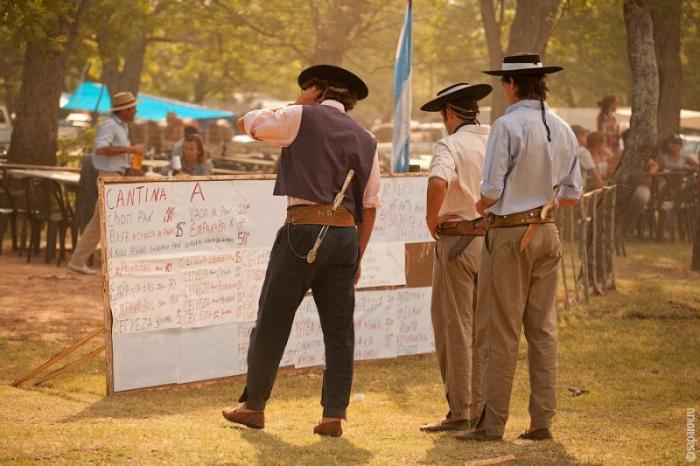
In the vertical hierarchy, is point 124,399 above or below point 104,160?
below

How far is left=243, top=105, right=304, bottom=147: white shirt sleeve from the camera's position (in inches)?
259

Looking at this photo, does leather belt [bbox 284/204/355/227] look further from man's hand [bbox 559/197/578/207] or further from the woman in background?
the woman in background

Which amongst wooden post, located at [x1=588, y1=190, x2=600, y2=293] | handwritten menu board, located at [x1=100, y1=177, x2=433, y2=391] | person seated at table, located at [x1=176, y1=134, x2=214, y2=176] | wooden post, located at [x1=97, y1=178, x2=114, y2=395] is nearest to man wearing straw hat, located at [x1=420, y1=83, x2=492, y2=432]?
handwritten menu board, located at [x1=100, y1=177, x2=433, y2=391]

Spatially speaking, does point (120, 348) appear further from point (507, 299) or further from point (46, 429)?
point (507, 299)

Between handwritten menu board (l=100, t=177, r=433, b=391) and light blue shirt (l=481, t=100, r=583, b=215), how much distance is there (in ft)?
8.33

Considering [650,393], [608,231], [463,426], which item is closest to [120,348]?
[463,426]

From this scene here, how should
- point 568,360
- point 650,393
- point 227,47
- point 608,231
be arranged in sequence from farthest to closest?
1. point 227,47
2. point 608,231
3. point 568,360
4. point 650,393

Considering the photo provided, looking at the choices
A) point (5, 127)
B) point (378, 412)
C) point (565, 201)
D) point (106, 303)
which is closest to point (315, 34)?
point (5, 127)

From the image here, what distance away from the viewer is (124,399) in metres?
8.12

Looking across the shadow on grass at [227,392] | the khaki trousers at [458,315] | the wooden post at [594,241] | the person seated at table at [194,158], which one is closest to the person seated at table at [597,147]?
the wooden post at [594,241]

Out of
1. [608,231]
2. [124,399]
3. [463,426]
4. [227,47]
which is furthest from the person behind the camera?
[227,47]

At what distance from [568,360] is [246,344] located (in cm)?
258

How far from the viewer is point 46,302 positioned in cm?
1185

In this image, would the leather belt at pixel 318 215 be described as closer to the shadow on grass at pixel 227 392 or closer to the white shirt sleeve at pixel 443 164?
the white shirt sleeve at pixel 443 164
